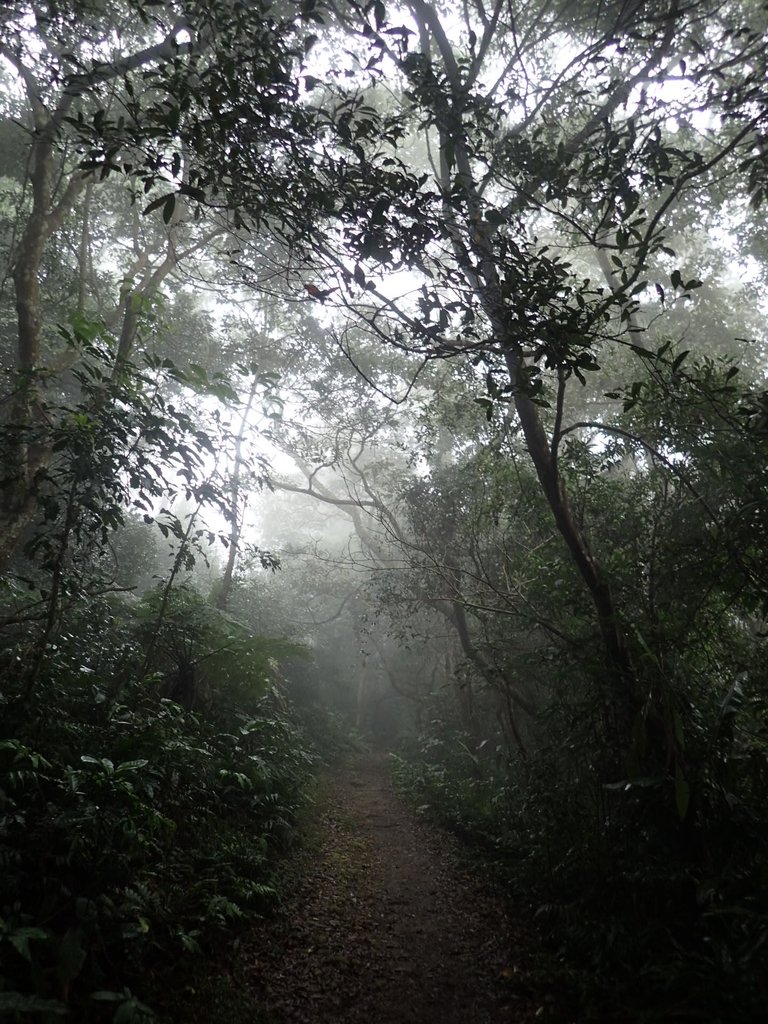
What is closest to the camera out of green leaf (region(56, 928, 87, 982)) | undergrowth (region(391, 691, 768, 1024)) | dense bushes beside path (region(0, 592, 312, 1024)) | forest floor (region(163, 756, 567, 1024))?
green leaf (region(56, 928, 87, 982))

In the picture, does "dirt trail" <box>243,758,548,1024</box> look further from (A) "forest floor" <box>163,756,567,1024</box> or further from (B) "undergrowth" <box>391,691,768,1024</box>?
(B) "undergrowth" <box>391,691,768,1024</box>

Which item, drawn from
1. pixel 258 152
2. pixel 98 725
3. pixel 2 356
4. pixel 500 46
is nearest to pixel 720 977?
pixel 98 725

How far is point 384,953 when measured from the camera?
4344 millimetres

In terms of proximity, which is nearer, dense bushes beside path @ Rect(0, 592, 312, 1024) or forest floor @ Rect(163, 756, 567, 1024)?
dense bushes beside path @ Rect(0, 592, 312, 1024)

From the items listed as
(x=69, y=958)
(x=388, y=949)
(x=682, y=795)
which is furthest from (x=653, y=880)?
(x=69, y=958)

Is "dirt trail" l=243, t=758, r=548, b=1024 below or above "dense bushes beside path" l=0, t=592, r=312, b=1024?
below

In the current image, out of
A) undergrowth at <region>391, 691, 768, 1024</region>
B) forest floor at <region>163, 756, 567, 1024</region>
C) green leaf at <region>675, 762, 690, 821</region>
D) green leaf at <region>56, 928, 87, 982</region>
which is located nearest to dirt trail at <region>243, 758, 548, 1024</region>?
forest floor at <region>163, 756, 567, 1024</region>

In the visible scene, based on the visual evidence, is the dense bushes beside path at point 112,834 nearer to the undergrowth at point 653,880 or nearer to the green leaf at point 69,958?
the green leaf at point 69,958

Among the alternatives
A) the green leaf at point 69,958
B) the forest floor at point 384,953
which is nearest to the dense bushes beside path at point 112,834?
the green leaf at point 69,958

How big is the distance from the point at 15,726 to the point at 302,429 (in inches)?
464

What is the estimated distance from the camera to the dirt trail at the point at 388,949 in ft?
12.0

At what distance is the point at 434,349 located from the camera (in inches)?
157

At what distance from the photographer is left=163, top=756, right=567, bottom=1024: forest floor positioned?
3594mm

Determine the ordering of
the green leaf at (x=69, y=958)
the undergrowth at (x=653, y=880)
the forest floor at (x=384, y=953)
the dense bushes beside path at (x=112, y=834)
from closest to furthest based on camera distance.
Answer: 1. the green leaf at (x=69, y=958)
2. the dense bushes beside path at (x=112, y=834)
3. the undergrowth at (x=653, y=880)
4. the forest floor at (x=384, y=953)
